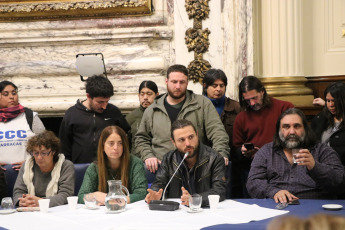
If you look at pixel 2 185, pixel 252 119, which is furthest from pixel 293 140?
pixel 2 185

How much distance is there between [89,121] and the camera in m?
4.33

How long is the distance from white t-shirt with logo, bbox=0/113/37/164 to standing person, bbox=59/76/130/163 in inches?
11.9

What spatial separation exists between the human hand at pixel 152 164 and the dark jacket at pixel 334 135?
120 centimetres

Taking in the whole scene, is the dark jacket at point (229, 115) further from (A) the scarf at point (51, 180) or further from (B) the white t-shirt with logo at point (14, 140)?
(B) the white t-shirt with logo at point (14, 140)

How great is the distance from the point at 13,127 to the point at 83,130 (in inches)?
21.9

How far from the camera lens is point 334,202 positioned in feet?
9.54

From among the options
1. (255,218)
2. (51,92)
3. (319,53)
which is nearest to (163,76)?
(51,92)

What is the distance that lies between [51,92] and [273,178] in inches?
118

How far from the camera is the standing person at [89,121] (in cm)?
427

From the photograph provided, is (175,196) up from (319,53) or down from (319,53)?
down

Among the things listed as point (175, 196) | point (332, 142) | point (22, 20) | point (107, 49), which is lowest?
point (175, 196)

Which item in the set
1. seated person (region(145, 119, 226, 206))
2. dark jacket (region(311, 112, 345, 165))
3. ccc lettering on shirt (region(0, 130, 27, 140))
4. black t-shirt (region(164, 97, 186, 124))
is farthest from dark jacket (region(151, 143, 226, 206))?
ccc lettering on shirt (region(0, 130, 27, 140))

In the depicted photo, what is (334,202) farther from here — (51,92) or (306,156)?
(51,92)

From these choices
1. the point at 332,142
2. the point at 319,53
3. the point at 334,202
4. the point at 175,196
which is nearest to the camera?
the point at 334,202
